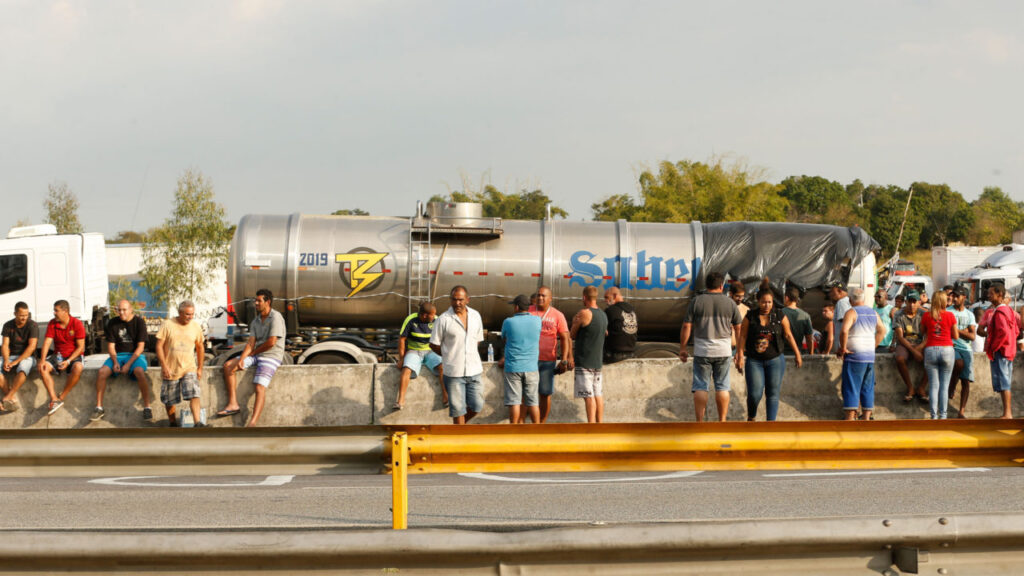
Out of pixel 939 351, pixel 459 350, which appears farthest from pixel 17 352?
pixel 939 351

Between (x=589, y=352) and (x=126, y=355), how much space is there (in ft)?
19.7

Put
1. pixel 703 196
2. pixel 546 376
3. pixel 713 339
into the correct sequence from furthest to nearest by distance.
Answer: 1. pixel 703 196
2. pixel 546 376
3. pixel 713 339

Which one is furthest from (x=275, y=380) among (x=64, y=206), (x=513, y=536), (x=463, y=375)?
(x=64, y=206)

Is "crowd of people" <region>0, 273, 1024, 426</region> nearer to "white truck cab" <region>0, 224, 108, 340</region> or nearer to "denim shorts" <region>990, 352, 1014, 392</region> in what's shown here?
"denim shorts" <region>990, 352, 1014, 392</region>

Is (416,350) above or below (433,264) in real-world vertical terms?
below

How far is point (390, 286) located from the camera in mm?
16078

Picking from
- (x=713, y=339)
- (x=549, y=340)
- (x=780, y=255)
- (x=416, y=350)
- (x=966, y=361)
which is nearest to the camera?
(x=713, y=339)

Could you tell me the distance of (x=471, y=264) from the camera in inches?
634

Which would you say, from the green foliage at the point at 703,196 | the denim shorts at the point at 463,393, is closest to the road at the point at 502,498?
the denim shorts at the point at 463,393

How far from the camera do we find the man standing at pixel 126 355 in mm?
12445

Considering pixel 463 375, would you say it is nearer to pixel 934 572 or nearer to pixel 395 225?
pixel 395 225

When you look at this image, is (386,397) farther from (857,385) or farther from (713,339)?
(857,385)

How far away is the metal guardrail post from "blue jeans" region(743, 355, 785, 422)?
7436 millimetres

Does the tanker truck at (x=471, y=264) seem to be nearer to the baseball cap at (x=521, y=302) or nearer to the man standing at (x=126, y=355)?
the man standing at (x=126, y=355)
